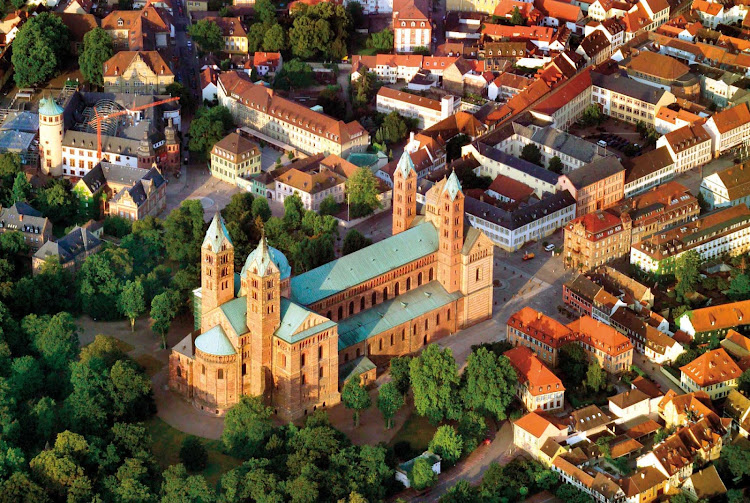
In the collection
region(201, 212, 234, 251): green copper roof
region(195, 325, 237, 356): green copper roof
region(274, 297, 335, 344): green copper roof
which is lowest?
region(195, 325, 237, 356): green copper roof

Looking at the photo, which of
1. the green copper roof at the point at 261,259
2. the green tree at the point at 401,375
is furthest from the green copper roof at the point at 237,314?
the green tree at the point at 401,375

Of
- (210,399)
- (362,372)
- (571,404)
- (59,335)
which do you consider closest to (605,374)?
(571,404)

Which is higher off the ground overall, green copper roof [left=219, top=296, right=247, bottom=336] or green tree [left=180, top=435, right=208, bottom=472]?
green copper roof [left=219, top=296, right=247, bottom=336]

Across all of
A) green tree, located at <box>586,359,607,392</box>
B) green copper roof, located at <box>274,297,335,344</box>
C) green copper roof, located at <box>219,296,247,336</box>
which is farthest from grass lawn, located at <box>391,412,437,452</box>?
green copper roof, located at <box>219,296,247,336</box>

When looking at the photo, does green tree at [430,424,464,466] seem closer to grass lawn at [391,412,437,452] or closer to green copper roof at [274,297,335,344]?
grass lawn at [391,412,437,452]

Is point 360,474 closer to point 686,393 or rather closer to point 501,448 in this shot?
point 501,448

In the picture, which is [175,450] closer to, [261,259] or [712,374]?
[261,259]

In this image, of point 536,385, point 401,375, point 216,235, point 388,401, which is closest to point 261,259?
point 216,235
